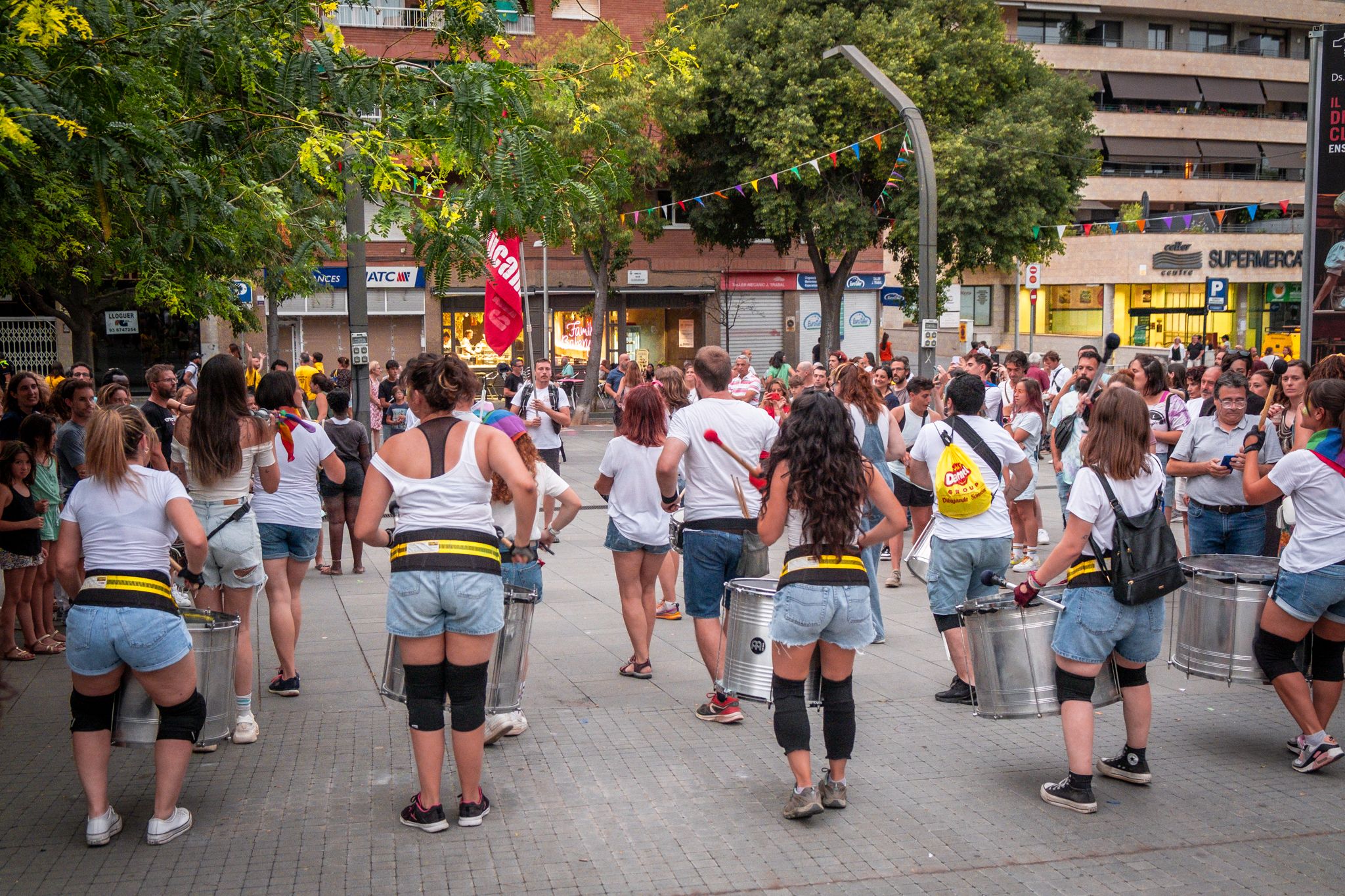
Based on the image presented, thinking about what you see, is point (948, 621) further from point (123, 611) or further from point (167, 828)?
point (123, 611)

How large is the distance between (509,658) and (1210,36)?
192 ft

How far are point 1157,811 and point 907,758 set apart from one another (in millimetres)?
1158

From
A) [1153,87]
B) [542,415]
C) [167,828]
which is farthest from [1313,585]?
[1153,87]

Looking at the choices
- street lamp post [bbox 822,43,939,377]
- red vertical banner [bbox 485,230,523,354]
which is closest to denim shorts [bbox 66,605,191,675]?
red vertical banner [bbox 485,230,523,354]

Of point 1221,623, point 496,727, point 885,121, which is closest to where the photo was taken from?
point 1221,623

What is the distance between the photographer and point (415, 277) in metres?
33.9

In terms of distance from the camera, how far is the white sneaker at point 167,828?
473 cm

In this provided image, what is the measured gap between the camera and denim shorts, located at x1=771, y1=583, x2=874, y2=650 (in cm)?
478

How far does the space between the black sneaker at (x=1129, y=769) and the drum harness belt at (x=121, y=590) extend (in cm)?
418

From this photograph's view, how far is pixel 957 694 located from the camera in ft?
21.9

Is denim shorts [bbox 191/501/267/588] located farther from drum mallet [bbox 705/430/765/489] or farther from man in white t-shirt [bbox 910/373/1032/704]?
man in white t-shirt [bbox 910/373/1032/704]

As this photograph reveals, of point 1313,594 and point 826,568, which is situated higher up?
point 826,568

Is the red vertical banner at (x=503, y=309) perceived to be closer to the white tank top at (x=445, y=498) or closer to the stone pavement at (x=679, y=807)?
the stone pavement at (x=679, y=807)

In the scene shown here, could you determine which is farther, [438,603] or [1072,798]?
[1072,798]
